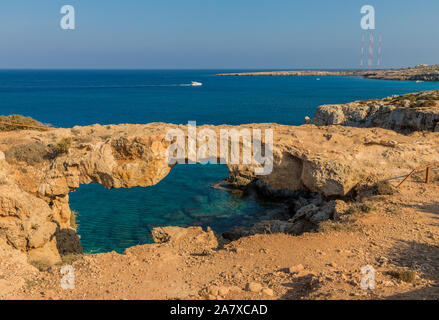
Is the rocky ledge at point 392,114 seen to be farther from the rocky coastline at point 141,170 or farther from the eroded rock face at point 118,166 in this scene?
the eroded rock face at point 118,166

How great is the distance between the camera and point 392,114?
24.7 metres

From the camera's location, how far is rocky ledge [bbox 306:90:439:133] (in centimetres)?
A: 2177

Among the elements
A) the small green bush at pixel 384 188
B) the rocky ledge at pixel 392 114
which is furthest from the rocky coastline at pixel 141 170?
the rocky ledge at pixel 392 114

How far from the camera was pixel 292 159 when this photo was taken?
41.4ft

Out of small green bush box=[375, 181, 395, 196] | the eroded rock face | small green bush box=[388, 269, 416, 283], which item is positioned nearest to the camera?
small green bush box=[388, 269, 416, 283]
